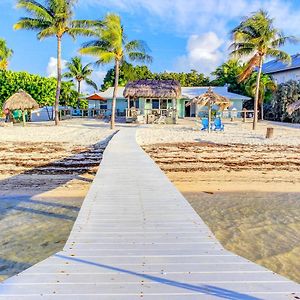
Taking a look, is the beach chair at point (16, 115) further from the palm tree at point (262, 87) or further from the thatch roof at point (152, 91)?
the palm tree at point (262, 87)

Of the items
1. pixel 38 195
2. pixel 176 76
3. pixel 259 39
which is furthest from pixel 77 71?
pixel 38 195

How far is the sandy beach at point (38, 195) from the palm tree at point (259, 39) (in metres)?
12.1

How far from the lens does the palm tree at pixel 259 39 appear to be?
22109 mm

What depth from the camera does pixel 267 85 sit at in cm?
3550

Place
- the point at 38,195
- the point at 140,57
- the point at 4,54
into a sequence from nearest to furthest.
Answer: the point at 38,195, the point at 140,57, the point at 4,54

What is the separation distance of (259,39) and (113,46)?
9203 millimetres

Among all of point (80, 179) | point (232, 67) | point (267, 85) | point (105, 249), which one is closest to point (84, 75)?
point (232, 67)

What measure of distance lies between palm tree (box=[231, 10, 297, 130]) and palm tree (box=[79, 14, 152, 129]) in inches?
233

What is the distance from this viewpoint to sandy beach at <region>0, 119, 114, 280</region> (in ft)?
17.6

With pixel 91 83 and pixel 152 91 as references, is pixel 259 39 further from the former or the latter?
pixel 91 83

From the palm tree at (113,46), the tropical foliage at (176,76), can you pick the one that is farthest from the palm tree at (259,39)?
the tropical foliage at (176,76)

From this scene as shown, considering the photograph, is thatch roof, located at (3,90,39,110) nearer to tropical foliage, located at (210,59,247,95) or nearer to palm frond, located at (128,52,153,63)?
palm frond, located at (128,52,153,63)

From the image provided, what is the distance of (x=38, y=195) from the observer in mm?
8242

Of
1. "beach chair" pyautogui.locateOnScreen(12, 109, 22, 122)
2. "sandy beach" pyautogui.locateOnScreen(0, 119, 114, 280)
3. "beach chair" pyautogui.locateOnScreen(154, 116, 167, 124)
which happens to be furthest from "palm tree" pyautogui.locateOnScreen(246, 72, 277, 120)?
"sandy beach" pyautogui.locateOnScreen(0, 119, 114, 280)
